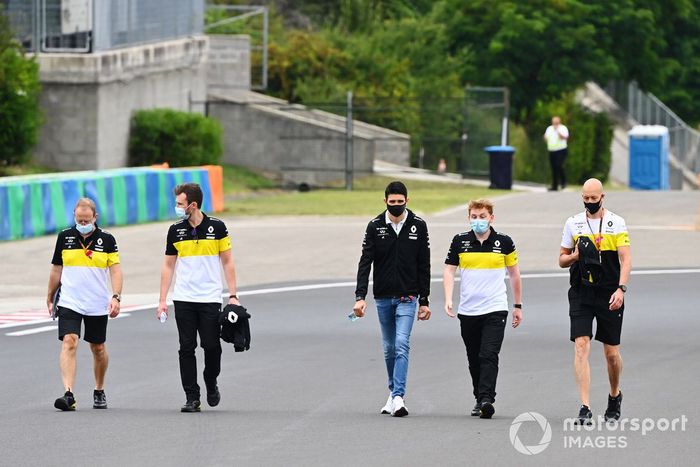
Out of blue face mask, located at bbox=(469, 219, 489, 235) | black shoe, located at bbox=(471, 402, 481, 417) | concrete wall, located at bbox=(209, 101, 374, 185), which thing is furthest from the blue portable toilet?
black shoe, located at bbox=(471, 402, 481, 417)

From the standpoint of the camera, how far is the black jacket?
38.4 ft

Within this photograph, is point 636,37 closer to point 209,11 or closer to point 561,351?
point 209,11

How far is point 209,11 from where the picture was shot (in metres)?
53.2

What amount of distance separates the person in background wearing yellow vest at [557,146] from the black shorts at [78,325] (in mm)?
24816

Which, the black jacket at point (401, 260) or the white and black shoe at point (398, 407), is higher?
the black jacket at point (401, 260)

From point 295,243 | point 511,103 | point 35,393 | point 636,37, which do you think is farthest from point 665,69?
point 35,393

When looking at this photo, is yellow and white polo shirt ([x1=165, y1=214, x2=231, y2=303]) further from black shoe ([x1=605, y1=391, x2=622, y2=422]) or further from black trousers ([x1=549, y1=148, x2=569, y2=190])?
black trousers ([x1=549, y1=148, x2=569, y2=190])

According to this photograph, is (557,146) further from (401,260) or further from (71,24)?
(401,260)

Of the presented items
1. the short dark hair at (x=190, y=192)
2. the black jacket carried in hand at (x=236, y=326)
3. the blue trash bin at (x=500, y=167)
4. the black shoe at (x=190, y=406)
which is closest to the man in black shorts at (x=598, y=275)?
the black jacket carried in hand at (x=236, y=326)

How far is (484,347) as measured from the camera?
11570 mm

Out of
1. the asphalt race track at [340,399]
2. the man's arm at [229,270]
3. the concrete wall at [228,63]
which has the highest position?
the concrete wall at [228,63]

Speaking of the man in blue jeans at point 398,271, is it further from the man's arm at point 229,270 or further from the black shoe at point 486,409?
the man's arm at point 229,270

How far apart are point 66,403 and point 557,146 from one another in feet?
85.8

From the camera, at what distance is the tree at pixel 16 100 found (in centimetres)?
3198
